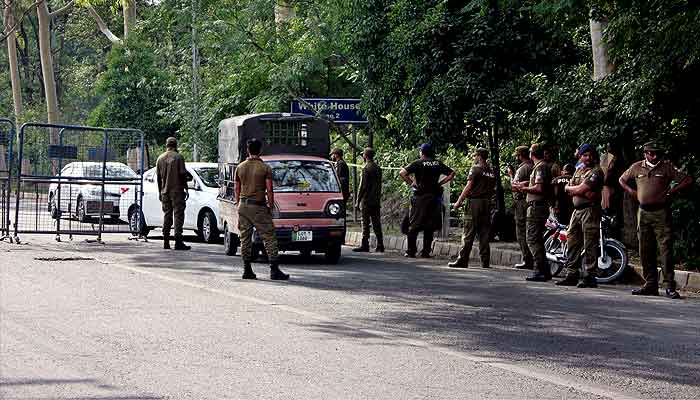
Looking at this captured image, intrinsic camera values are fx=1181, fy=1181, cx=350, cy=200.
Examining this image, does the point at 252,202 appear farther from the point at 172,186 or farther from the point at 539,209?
the point at 172,186

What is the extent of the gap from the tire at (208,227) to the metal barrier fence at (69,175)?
1387mm

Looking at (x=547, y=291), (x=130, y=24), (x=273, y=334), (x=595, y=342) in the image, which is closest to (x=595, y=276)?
(x=547, y=291)

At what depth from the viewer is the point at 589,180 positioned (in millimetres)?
15477

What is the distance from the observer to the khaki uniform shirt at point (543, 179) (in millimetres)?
16688

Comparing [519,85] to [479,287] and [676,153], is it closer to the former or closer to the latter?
[676,153]

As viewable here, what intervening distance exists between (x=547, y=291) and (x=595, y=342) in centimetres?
445

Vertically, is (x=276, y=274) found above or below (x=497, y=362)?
above

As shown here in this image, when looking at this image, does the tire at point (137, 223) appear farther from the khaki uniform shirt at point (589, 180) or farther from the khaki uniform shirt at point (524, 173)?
the khaki uniform shirt at point (589, 180)

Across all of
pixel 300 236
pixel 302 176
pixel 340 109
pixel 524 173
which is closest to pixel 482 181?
pixel 524 173

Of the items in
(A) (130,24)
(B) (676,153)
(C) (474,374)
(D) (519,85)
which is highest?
(A) (130,24)

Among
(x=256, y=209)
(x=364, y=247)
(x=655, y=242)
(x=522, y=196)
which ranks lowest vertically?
(x=364, y=247)

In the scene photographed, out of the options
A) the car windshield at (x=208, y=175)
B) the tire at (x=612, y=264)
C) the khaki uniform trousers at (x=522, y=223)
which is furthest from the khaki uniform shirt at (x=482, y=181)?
the car windshield at (x=208, y=175)

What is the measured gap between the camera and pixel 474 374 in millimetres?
8844

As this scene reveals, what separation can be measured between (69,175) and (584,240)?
→ 1006 cm
